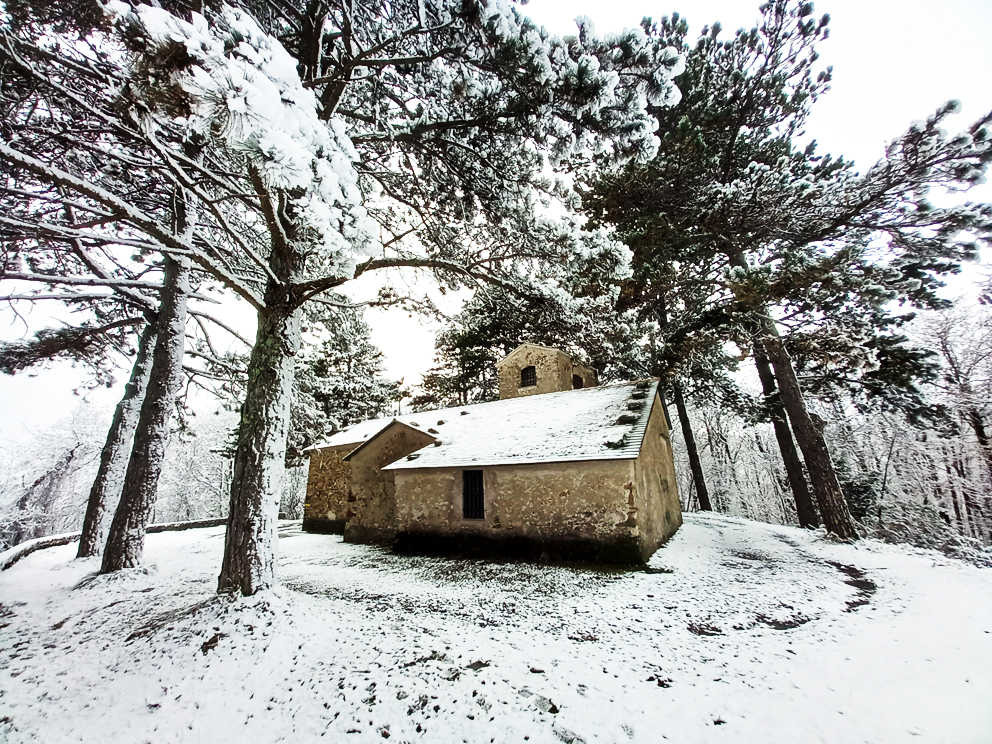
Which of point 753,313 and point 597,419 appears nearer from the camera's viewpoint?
point 753,313

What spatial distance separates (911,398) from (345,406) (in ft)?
94.4

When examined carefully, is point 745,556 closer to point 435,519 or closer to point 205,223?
point 435,519

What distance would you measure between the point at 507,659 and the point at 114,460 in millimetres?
10583

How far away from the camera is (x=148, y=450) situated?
8.32m

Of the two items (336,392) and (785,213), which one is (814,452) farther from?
(336,392)

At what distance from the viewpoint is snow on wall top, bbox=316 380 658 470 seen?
10945 mm

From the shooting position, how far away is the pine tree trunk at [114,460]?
9078 mm

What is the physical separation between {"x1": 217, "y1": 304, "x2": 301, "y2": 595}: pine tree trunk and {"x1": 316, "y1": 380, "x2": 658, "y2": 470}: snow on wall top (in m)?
6.39

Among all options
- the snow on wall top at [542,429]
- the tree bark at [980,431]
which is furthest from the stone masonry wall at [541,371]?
the tree bark at [980,431]

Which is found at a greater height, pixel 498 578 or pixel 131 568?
pixel 131 568

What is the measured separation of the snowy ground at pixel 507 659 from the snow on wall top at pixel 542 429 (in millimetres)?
3658

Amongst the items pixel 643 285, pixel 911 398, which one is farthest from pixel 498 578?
pixel 911 398

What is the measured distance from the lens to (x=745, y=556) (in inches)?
402

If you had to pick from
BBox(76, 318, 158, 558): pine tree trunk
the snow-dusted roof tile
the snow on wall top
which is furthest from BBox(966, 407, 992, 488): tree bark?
BBox(76, 318, 158, 558): pine tree trunk
